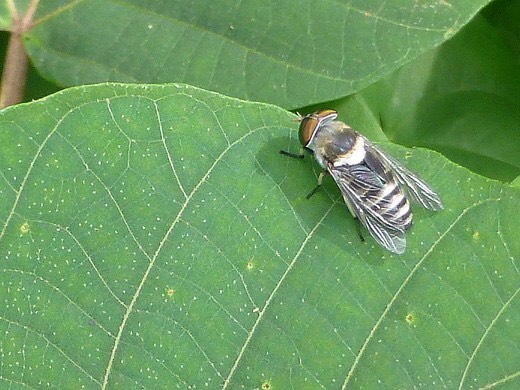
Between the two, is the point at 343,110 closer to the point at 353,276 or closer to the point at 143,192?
the point at 353,276

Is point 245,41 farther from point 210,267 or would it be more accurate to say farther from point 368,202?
point 210,267

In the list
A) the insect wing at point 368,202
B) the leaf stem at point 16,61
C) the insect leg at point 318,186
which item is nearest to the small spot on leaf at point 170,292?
the insect leg at point 318,186

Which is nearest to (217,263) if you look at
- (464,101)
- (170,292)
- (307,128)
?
(170,292)

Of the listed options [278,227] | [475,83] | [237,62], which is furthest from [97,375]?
[475,83]

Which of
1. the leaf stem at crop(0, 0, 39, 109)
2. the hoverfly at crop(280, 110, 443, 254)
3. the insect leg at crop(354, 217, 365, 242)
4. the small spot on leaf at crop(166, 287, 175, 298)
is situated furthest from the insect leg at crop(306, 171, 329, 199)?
the leaf stem at crop(0, 0, 39, 109)

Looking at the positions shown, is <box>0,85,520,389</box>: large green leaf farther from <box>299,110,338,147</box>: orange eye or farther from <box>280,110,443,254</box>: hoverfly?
<box>299,110,338,147</box>: orange eye
